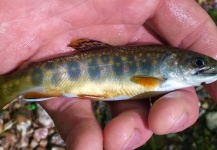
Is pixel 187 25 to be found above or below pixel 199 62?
above

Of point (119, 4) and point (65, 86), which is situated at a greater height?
point (119, 4)

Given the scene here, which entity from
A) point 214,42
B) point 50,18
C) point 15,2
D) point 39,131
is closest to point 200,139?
point 214,42

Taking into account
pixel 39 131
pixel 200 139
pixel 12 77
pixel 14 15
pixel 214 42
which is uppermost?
pixel 214 42

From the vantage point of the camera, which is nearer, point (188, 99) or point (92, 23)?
point (188, 99)

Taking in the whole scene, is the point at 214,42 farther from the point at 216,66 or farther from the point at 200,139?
the point at 200,139

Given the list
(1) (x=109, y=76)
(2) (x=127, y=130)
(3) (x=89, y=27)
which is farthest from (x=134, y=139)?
(3) (x=89, y=27)

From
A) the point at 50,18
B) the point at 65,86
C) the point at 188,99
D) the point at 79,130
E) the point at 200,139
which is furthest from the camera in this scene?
the point at 200,139

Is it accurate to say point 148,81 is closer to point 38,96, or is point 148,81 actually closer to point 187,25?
point 187,25
